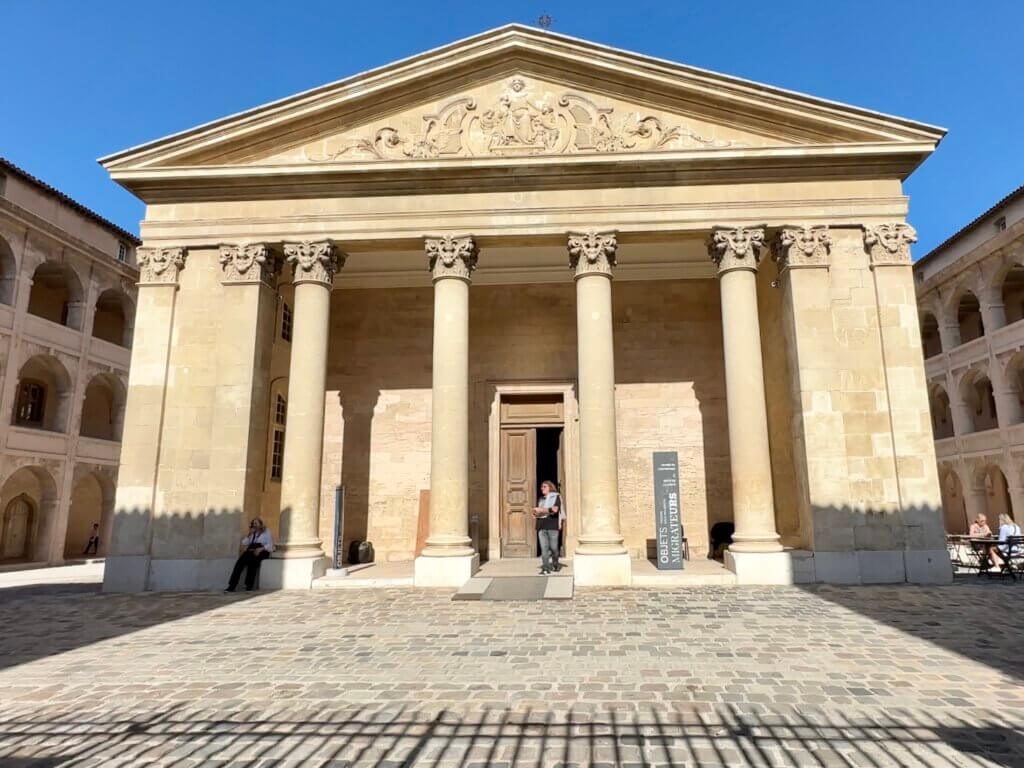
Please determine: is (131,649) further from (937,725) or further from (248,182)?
(248,182)

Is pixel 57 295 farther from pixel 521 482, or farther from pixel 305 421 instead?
pixel 521 482

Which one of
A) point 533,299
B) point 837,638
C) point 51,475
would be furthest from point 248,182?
point 51,475

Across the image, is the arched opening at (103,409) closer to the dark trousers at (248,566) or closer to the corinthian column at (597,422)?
the dark trousers at (248,566)

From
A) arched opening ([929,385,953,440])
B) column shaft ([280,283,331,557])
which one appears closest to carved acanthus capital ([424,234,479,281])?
column shaft ([280,283,331,557])

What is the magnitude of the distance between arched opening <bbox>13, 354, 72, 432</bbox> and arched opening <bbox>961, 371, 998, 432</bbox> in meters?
36.1

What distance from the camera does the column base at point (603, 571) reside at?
1148 centimetres

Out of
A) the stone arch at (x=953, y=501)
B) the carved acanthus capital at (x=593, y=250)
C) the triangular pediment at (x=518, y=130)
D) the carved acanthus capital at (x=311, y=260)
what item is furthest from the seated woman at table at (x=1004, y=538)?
the stone arch at (x=953, y=501)

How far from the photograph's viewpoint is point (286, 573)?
1184 centimetres

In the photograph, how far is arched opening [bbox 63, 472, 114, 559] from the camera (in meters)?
24.5

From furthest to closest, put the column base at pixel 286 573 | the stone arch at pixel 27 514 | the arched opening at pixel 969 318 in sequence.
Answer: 1. the arched opening at pixel 969 318
2. the stone arch at pixel 27 514
3. the column base at pixel 286 573

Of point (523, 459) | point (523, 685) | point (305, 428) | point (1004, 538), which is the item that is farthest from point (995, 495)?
point (523, 685)

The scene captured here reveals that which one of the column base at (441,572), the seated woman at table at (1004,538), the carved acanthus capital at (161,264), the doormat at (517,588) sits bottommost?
the doormat at (517,588)

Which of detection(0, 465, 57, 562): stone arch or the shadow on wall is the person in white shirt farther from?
detection(0, 465, 57, 562): stone arch

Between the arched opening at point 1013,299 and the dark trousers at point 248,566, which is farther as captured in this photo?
the arched opening at point 1013,299
